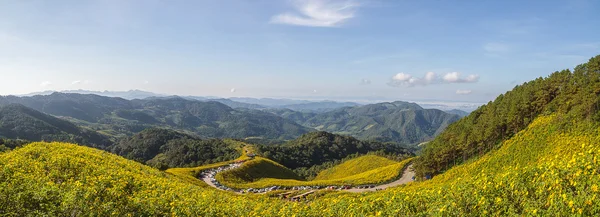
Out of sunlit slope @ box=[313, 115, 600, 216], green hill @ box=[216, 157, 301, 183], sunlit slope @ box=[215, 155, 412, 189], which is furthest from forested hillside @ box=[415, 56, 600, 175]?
green hill @ box=[216, 157, 301, 183]

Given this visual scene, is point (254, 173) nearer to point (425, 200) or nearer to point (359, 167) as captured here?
point (359, 167)

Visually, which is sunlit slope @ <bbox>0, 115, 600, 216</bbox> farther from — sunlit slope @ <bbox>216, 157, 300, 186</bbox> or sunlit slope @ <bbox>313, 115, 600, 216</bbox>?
sunlit slope @ <bbox>216, 157, 300, 186</bbox>

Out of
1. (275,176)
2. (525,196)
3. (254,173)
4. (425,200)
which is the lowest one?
(275,176)

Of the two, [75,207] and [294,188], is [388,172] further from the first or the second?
[75,207]

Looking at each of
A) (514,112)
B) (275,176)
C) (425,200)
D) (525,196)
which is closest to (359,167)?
(275,176)

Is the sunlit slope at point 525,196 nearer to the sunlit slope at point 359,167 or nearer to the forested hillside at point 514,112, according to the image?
the forested hillside at point 514,112
